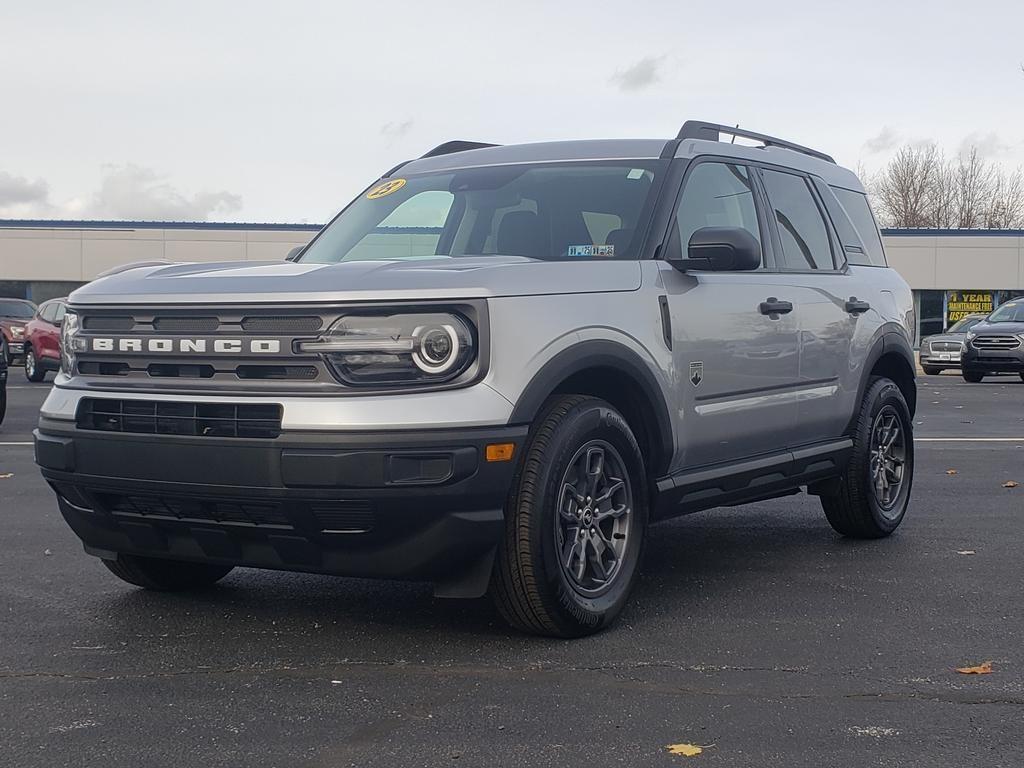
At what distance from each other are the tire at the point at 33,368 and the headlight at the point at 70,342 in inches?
796

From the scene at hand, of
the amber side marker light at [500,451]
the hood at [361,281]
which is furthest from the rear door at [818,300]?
the amber side marker light at [500,451]

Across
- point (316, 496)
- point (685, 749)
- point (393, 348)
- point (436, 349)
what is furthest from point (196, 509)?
point (685, 749)

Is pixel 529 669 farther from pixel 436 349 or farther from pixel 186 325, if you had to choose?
pixel 186 325

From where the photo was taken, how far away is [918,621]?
5.17 m

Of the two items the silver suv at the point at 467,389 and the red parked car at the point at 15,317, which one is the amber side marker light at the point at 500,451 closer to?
the silver suv at the point at 467,389

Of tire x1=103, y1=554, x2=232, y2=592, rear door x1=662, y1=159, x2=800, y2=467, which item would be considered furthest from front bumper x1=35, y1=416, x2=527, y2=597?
rear door x1=662, y1=159, x2=800, y2=467

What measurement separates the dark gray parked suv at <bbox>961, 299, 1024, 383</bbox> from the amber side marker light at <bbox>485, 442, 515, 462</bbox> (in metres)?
21.6

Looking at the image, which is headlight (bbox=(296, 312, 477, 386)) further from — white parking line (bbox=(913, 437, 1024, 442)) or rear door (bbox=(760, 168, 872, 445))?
white parking line (bbox=(913, 437, 1024, 442))

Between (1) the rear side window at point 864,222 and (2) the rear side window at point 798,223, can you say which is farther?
(1) the rear side window at point 864,222

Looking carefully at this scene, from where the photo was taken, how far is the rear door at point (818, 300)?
631cm

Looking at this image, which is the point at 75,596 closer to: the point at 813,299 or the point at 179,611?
the point at 179,611

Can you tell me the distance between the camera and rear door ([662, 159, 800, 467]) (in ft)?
17.7

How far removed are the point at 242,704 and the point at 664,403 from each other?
2.05 meters

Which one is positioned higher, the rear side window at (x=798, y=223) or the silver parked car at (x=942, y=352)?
the rear side window at (x=798, y=223)
